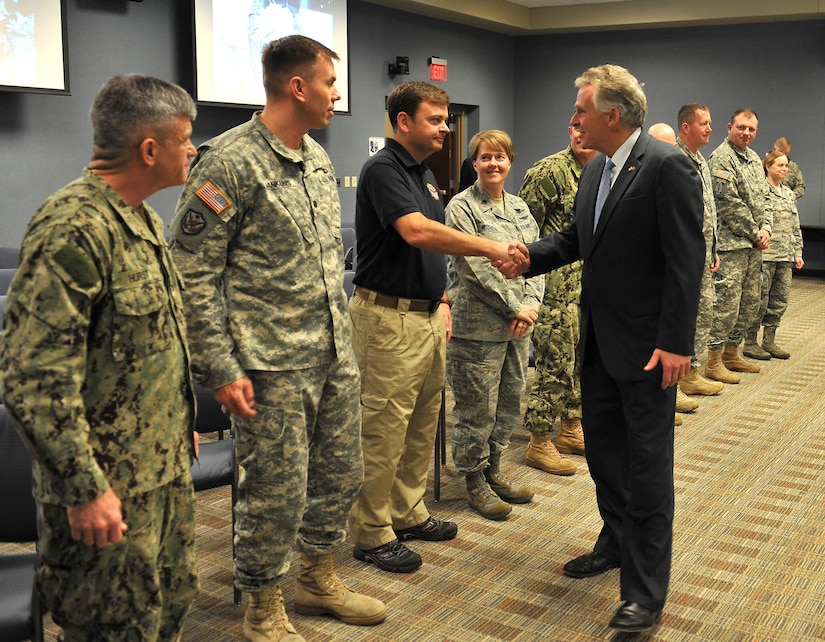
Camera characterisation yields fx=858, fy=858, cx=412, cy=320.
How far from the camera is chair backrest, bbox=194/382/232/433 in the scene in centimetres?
302

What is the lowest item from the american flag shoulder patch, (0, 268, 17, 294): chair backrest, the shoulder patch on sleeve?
(0, 268, 17, 294): chair backrest

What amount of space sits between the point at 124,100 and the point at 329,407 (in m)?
1.13

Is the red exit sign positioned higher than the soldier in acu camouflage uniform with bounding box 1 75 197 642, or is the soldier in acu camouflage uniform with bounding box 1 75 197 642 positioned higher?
the red exit sign

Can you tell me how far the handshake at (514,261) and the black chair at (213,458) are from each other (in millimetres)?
1129

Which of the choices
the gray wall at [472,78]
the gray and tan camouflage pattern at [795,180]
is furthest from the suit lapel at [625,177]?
the gray and tan camouflage pattern at [795,180]

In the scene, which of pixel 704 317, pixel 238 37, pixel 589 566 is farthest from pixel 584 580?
pixel 238 37

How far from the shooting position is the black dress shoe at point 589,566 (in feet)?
10.0

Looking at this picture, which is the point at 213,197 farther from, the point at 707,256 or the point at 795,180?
the point at 795,180

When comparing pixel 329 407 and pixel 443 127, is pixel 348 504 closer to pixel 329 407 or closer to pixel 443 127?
pixel 329 407

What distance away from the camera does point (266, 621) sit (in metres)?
2.49

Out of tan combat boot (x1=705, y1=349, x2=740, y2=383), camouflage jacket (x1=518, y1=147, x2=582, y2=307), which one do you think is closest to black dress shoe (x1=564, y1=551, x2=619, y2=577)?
camouflage jacket (x1=518, y1=147, x2=582, y2=307)

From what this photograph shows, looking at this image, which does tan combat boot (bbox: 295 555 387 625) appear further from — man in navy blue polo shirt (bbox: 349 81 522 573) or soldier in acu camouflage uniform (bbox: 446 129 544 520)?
soldier in acu camouflage uniform (bbox: 446 129 544 520)

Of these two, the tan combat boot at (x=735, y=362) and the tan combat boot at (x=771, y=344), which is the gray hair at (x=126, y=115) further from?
the tan combat boot at (x=771, y=344)

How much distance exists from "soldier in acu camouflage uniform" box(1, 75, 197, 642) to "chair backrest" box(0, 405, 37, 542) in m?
0.52
